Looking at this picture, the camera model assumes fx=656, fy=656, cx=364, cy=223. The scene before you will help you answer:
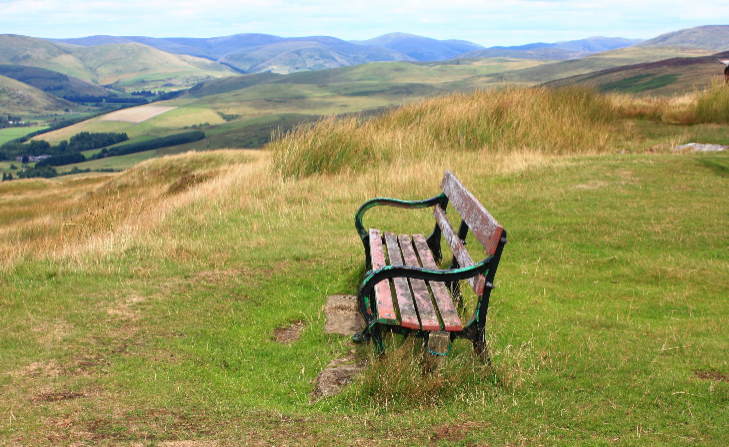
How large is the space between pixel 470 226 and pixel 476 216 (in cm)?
13

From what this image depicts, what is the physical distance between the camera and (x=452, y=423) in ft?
12.1

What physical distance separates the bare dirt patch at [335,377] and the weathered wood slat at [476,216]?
1.25 meters

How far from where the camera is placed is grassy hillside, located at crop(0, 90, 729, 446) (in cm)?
372

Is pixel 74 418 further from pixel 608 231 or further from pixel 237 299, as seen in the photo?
pixel 608 231

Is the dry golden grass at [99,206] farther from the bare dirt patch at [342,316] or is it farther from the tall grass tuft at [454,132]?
the bare dirt patch at [342,316]

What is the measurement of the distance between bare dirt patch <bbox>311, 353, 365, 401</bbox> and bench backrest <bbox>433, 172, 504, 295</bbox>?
1.02m

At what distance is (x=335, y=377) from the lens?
4496 millimetres

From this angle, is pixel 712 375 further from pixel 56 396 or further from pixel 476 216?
pixel 56 396

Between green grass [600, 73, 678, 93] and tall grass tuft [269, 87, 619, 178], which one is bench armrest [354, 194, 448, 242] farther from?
green grass [600, 73, 678, 93]

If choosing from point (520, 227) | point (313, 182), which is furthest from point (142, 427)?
point (313, 182)

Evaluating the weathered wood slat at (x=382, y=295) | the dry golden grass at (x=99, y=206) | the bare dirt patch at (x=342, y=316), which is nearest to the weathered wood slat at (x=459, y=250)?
the weathered wood slat at (x=382, y=295)

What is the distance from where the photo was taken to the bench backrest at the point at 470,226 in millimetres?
4297

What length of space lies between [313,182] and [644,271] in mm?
7005

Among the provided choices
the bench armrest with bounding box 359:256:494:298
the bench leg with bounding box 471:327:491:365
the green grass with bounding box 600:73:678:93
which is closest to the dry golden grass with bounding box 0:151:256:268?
the bench armrest with bounding box 359:256:494:298
